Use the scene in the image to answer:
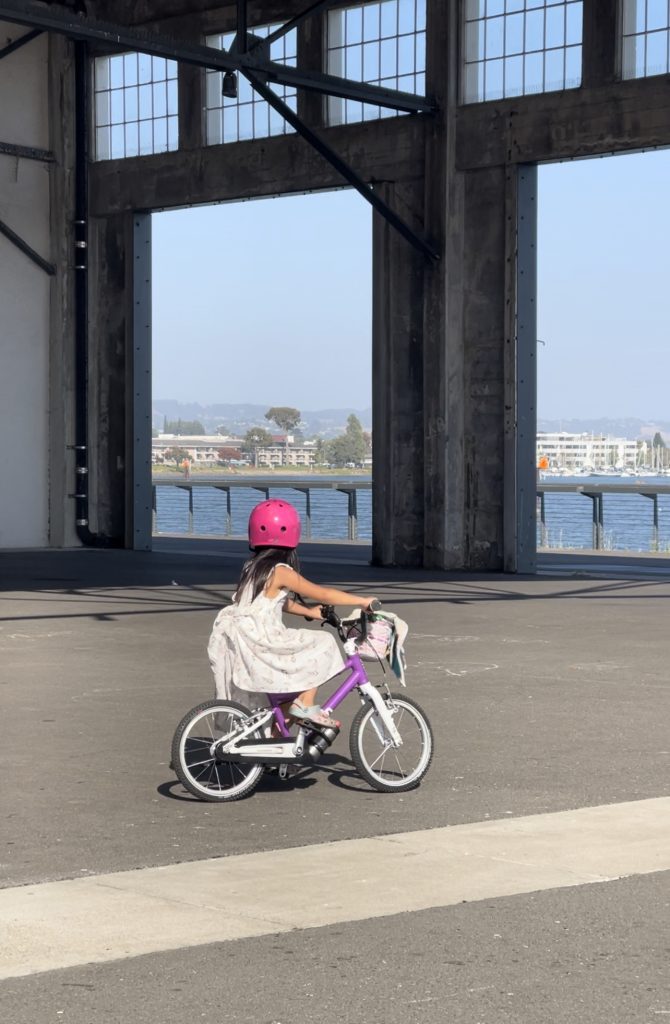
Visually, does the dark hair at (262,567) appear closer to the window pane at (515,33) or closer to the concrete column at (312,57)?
the window pane at (515,33)

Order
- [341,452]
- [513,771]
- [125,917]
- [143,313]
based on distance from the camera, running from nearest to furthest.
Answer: [125,917] < [513,771] < [143,313] < [341,452]

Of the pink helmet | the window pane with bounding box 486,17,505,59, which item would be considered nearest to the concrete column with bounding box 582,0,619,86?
the window pane with bounding box 486,17,505,59

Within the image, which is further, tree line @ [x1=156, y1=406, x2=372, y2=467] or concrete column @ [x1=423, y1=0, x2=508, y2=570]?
tree line @ [x1=156, y1=406, x2=372, y2=467]

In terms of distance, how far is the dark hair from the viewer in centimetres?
863

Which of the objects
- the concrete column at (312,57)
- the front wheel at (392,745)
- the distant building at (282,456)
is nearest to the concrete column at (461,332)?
the concrete column at (312,57)

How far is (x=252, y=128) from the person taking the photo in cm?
2862

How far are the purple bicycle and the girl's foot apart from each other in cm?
3

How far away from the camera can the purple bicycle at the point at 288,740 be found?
832 centimetres

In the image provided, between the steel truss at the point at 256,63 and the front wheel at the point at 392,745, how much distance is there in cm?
1535

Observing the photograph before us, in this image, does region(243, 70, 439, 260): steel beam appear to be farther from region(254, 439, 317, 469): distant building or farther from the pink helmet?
region(254, 439, 317, 469): distant building

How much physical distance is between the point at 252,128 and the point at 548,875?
76.7 feet

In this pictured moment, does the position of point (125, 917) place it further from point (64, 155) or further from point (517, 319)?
point (64, 155)

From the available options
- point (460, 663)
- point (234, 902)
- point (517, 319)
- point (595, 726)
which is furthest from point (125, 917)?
point (517, 319)

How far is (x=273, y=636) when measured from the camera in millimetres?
8562
